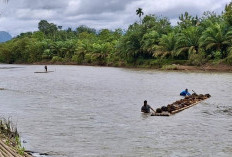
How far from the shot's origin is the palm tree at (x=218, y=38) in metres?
59.7

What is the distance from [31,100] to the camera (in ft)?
99.0

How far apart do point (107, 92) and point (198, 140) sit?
66.0 ft

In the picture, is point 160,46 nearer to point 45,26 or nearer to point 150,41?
point 150,41

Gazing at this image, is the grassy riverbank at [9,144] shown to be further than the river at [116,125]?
No

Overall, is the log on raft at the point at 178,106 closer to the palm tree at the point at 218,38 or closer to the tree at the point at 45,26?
the palm tree at the point at 218,38

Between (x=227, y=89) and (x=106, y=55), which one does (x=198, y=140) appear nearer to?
(x=227, y=89)

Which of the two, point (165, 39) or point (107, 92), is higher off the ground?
point (165, 39)

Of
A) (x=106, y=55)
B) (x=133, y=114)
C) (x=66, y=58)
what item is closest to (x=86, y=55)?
(x=106, y=55)

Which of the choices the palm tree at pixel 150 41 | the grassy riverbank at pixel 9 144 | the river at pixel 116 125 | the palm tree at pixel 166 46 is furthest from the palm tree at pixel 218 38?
the grassy riverbank at pixel 9 144

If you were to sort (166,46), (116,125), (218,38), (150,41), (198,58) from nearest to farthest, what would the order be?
(116,125)
(218,38)
(198,58)
(166,46)
(150,41)

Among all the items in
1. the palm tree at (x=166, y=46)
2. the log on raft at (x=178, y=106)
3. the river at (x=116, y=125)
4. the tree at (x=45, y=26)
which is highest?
the tree at (x=45, y=26)

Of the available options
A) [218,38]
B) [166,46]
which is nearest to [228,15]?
[218,38]

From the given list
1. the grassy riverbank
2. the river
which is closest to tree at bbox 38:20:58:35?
the river

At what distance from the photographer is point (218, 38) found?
6006 centimetres
